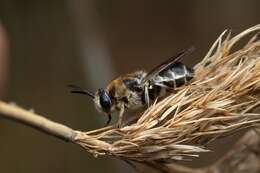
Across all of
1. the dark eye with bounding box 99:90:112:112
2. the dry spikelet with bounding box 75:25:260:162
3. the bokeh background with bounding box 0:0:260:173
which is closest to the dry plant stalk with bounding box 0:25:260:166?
the dry spikelet with bounding box 75:25:260:162

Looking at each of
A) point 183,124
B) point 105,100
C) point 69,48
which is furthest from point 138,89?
point 69,48

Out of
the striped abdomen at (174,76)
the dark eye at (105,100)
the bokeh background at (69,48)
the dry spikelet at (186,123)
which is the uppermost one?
the bokeh background at (69,48)

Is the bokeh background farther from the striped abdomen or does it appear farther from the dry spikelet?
the dry spikelet

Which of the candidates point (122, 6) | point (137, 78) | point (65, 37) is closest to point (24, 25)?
point (65, 37)

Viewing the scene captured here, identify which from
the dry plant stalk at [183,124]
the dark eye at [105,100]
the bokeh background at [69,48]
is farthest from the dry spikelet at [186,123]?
the bokeh background at [69,48]

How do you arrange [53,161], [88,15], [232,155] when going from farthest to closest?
[53,161] → [88,15] → [232,155]

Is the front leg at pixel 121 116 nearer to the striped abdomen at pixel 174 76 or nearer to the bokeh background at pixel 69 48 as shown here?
the striped abdomen at pixel 174 76

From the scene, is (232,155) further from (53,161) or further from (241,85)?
(53,161)

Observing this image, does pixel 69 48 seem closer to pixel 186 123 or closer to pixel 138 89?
pixel 138 89
